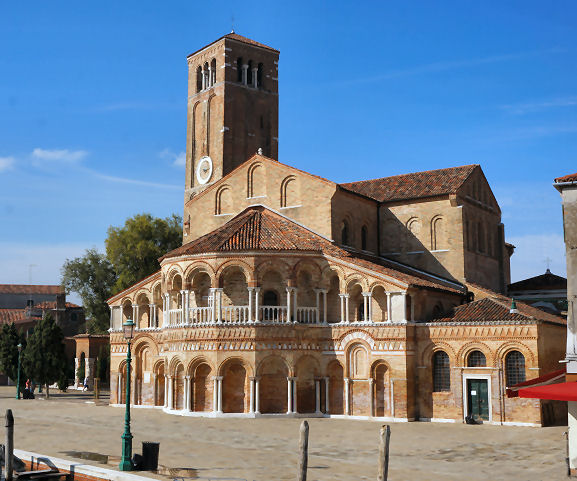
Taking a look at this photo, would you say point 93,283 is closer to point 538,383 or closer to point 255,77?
point 255,77

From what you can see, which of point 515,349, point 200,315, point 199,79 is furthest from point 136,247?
point 515,349

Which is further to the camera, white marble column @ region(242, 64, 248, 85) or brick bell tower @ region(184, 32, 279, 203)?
white marble column @ region(242, 64, 248, 85)

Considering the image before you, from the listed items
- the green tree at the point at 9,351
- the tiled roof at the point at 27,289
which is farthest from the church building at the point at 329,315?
the tiled roof at the point at 27,289

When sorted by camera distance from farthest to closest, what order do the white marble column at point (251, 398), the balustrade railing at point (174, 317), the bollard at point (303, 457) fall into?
the balustrade railing at point (174, 317) → the white marble column at point (251, 398) → the bollard at point (303, 457)

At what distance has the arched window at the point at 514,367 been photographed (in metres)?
28.8

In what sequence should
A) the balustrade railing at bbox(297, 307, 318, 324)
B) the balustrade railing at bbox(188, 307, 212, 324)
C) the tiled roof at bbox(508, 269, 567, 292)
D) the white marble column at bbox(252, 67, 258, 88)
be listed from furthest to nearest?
the white marble column at bbox(252, 67, 258, 88) → the tiled roof at bbox(508, 269, 567, 292) → the balustrade railing at bbox(297, 307, 318, 324) → the balustrade railing at bbox(188, 307, 212, 324)

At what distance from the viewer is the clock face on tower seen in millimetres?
47531

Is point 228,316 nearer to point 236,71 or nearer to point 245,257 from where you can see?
point 245,257

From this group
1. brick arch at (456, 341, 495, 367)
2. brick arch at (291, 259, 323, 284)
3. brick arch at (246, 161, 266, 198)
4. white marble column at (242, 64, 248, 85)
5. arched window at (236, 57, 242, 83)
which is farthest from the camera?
white marble column at (242, 64, 248, 85)

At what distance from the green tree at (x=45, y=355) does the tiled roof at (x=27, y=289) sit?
146ft

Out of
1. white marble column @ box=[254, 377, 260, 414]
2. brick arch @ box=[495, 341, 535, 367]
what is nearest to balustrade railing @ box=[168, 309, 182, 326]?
white marble column @ box=[254, 377, 260, 414]

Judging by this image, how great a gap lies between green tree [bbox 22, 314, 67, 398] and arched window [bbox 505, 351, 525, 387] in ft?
96.6

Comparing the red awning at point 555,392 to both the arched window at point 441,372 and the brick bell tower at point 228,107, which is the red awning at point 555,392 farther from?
the brick bell tower at point 228,107

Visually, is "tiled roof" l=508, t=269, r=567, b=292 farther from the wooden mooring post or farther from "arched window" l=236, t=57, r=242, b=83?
the wooden mooring post
